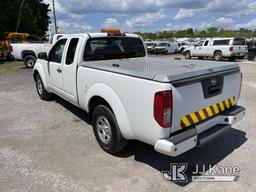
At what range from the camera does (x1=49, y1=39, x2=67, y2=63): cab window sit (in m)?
5.16

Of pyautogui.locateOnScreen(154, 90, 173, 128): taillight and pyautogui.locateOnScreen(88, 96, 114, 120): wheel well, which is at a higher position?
pyautogui.locateOnScreen(154, 90, 173, 128): taillight

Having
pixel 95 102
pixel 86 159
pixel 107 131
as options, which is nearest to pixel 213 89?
pixel 107 131

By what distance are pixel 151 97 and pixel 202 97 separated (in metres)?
0.79

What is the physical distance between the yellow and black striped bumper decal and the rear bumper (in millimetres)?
65

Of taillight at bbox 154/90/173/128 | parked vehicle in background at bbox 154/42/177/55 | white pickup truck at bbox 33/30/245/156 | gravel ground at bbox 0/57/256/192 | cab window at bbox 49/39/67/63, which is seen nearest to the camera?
taillight at bbox 154/90/173/128

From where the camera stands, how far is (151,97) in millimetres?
2645

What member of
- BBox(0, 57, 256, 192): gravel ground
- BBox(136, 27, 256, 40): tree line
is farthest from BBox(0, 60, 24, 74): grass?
BBox(136, 27, 256, 40): tree line

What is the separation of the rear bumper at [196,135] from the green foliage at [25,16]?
82.1 feet

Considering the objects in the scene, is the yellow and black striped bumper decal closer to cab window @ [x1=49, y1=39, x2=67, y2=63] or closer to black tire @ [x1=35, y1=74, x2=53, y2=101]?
cab window @ [x1=49, y1=39, x2=67, y2=63]

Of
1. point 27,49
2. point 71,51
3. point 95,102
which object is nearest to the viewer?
point 95,102

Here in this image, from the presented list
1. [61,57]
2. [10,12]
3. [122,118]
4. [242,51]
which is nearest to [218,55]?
[242,51]

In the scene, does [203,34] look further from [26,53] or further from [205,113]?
[205,113]

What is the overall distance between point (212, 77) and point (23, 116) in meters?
4.55

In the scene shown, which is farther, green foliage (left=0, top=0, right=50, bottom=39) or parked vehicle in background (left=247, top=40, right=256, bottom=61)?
green foliage (left=0, top=0, right=50, bottom=39)
